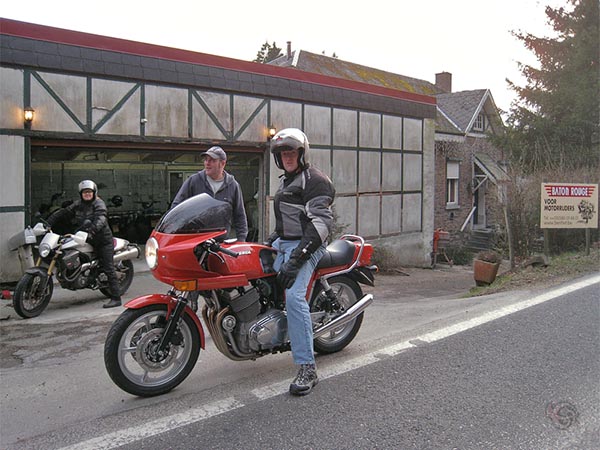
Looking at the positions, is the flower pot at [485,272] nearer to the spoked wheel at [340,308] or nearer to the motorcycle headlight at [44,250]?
the spoked wheel at [340,308]

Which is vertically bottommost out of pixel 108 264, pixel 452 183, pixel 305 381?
pixel 305 381

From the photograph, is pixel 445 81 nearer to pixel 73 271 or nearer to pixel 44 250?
pixel 73 271

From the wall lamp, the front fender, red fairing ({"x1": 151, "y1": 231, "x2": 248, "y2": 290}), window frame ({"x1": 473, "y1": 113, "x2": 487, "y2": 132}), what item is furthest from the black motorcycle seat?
window frame ({"x1": 473, "y1": 113, "x2": 487, "y2": 132})

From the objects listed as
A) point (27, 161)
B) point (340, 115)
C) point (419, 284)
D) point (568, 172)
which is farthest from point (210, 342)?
point (568, 172)

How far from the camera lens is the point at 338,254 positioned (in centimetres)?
463

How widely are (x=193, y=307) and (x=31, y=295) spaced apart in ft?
12.7

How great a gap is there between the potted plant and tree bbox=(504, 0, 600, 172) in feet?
31.4

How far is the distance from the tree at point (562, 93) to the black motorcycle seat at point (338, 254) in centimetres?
1636

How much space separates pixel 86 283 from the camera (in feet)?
24.3

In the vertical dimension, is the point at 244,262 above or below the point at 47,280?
above

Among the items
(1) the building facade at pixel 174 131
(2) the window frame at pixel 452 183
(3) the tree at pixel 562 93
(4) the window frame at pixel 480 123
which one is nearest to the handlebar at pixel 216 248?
(1) the building facade at pixel 174 131

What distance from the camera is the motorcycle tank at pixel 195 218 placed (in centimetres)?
377

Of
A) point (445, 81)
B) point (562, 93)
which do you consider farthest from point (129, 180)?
point (445, 81)

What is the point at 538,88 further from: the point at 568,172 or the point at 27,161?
the point at 27,161
